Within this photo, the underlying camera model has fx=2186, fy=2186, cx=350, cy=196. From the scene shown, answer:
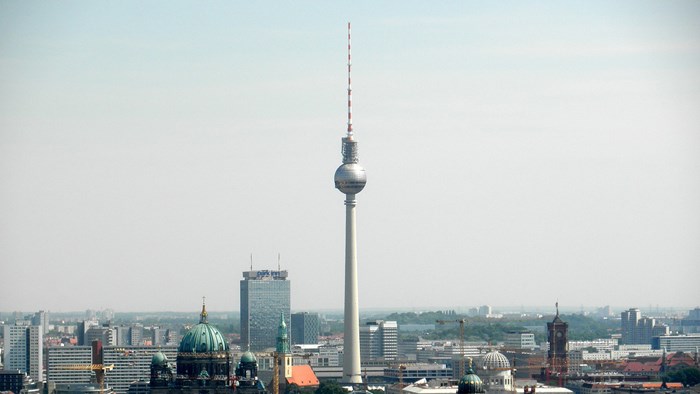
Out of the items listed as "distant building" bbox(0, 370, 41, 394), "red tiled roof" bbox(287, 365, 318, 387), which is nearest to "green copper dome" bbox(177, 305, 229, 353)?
"red tiled roof" bbox(287, 365, 318, 387)

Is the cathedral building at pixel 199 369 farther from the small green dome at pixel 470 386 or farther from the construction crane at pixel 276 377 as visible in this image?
the small green dome at pixel 470 386

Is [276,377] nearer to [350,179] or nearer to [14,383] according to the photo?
[350,179]

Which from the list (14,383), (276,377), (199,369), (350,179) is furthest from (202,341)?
(14,383)

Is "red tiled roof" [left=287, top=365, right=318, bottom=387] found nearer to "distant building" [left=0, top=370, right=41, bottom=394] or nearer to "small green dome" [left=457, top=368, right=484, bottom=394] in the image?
"distant building" [left=0, top=370, right=41, bottom=394]

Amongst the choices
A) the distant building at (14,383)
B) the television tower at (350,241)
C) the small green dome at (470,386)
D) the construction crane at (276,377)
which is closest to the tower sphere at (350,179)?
the television tower at (350,241)

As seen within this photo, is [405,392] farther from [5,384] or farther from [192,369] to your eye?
[5,384]
